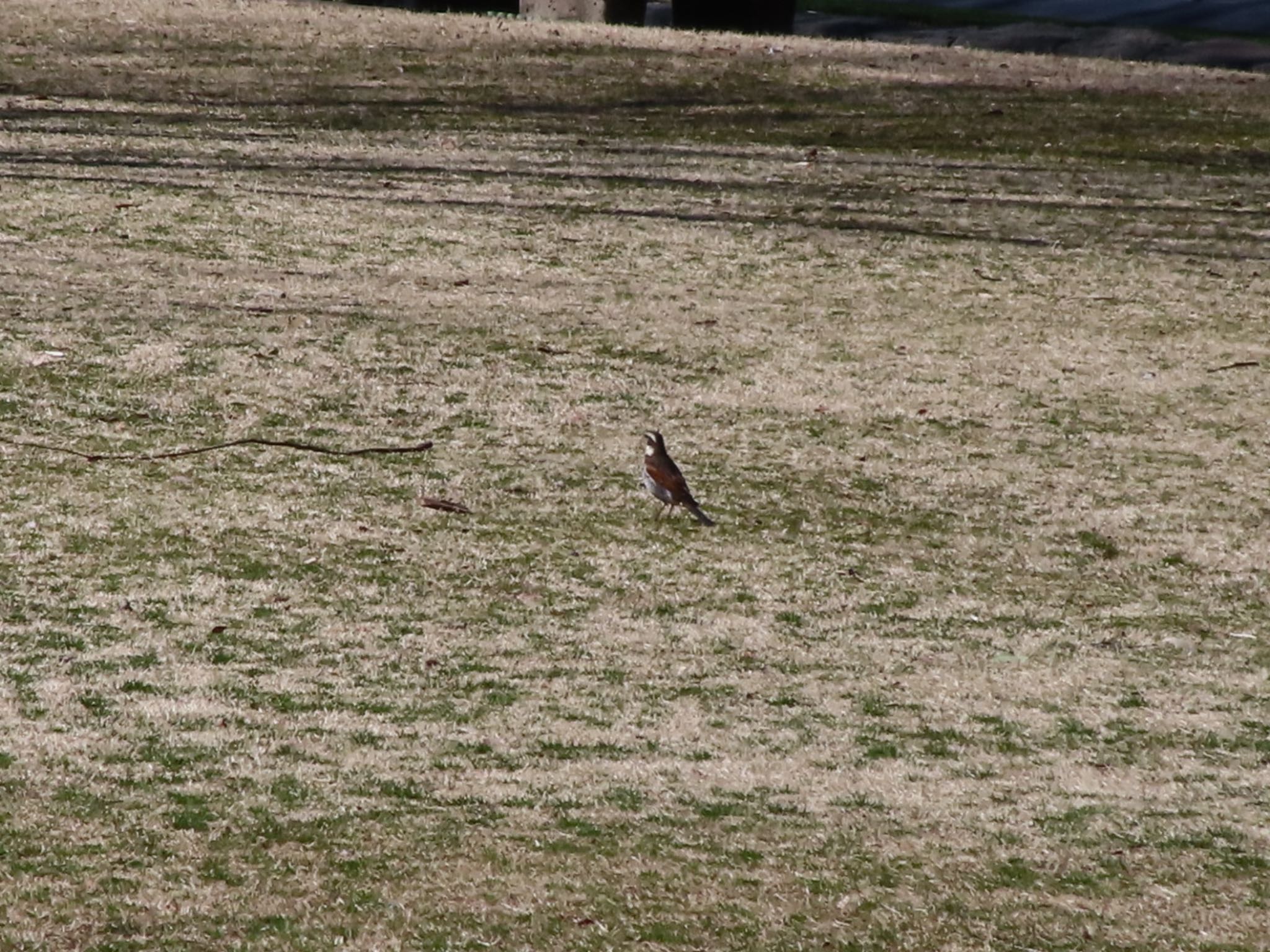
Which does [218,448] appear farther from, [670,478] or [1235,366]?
[1235,366]

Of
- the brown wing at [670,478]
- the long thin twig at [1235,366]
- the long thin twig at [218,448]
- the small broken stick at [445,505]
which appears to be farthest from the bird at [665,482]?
the long thin twig at [1235,366]

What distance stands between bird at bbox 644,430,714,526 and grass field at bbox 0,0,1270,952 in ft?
0.30

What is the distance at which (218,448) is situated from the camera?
6.47 metres

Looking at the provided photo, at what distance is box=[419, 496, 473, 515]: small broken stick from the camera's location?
6.07 m

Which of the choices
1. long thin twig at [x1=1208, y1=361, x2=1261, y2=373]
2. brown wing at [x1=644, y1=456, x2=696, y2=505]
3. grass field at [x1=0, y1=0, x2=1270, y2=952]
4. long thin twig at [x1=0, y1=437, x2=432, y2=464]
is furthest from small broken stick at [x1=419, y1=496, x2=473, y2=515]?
long thin twig at [x1=1208, y1=361, x2=1261, y2=373]

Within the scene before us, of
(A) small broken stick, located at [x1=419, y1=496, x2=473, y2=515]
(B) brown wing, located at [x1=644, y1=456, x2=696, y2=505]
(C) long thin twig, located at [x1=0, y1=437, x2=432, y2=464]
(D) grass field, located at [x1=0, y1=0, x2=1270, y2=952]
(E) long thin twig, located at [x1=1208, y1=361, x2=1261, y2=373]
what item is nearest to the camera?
(D) grass field, located at [x1=0, y1=0, x2=1270, y2=952]

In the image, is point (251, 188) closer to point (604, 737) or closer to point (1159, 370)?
point (1159, 370)

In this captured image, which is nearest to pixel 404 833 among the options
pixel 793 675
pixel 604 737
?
pixel 604 737

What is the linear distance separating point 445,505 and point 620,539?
0.57m

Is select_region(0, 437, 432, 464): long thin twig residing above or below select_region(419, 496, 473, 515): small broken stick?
above

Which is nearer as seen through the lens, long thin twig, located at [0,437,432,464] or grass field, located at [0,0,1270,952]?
grass field, located at [0,0,1270,952]

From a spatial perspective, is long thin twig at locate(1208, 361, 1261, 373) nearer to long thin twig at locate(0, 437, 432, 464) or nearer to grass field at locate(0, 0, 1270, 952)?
grass field at locate(0, 0, 1270, 952)

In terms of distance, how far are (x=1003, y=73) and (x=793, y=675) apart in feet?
35.3

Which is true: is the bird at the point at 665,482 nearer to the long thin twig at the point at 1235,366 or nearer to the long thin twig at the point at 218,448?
the long thin twig at the point at 218,448
